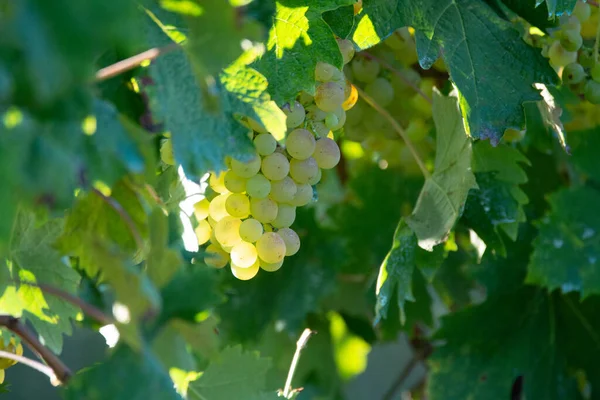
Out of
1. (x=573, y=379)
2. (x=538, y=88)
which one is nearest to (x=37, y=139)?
(x=538, y=88)

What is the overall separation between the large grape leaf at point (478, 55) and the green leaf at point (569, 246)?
1.09ft

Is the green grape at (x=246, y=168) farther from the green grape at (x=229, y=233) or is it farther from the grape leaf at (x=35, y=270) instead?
the grape leaf at (x=35, y=270)

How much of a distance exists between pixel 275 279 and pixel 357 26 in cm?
62

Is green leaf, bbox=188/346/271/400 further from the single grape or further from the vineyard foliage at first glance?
the single grape

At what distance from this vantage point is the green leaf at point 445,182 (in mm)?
748

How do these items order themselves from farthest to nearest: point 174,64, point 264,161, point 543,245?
point 543,245 → point 264,161 → point 174,64

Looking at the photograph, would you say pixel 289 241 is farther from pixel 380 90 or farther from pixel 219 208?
pixel 380 90

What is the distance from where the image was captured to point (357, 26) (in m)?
0.72

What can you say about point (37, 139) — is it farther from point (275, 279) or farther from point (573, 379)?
point (573, 379)

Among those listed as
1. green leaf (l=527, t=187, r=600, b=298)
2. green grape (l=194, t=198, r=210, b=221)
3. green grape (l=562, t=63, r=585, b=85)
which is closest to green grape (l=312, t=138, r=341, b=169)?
green grape (l=194, t=198, r=210, b=221)

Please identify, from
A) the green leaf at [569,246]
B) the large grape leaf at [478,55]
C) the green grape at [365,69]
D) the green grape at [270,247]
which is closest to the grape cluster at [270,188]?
the green grape at [270,247]

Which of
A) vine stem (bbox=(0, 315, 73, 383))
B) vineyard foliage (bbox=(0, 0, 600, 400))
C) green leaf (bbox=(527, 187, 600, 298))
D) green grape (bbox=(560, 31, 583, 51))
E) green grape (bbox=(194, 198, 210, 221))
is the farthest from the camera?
green leaf (bbox=(527, 187, 600, 298))

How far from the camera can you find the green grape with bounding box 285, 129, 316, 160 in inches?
25.3

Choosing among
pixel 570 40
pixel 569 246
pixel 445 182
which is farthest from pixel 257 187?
pixel 569 246
